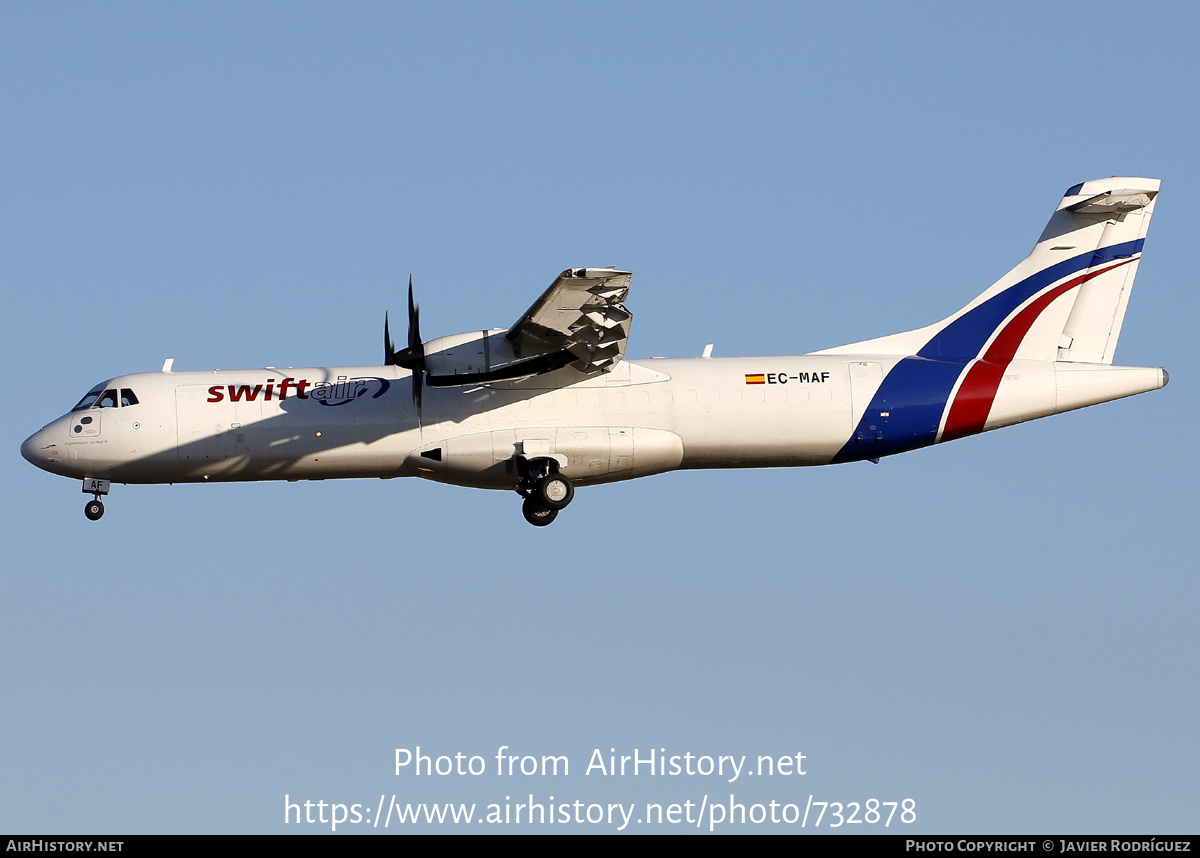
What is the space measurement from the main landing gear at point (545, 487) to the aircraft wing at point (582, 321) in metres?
2.00

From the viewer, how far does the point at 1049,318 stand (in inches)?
1168

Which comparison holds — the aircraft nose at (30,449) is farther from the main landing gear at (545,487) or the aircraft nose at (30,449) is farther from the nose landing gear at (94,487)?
the main landing gear at (545,487)

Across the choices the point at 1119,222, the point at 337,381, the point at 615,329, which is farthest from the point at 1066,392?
the point at 337,381

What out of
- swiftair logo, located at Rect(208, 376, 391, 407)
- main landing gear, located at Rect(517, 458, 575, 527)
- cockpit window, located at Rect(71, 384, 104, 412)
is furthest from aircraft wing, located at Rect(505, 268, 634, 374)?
cockpit window, located at Rect(71, 384, 104, 412)

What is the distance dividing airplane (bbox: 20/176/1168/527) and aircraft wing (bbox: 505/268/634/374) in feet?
0.36

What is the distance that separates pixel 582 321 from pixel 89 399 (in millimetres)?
10007

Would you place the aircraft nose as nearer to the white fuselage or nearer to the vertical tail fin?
the white fuselage

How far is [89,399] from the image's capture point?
28234mm

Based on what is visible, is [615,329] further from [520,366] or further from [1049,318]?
[1049,318]

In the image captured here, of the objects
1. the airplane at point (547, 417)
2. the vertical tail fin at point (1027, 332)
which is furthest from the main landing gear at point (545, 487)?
the vertical tail fin at point (1027, 332)

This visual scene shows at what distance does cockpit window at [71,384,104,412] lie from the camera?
28.1 m

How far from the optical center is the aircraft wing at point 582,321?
24047mm

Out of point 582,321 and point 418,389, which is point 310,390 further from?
point 582,321

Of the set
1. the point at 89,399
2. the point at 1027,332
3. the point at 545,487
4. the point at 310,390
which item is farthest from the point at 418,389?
the point at 1027,332
